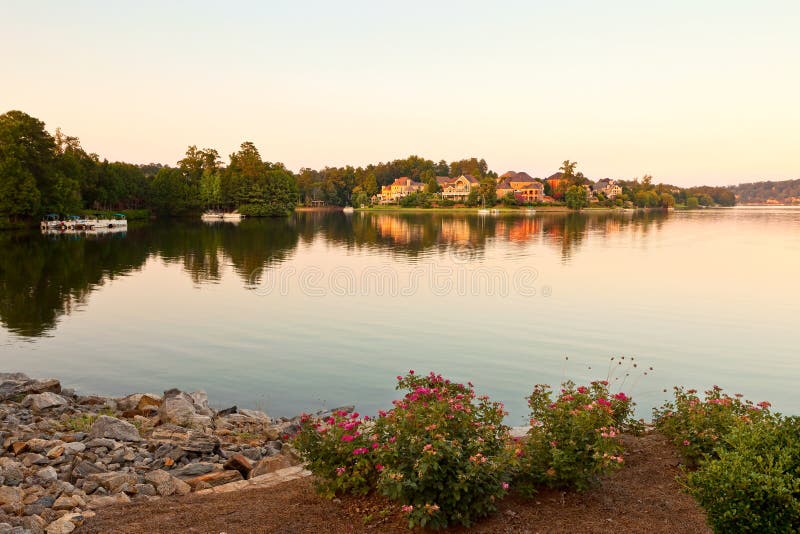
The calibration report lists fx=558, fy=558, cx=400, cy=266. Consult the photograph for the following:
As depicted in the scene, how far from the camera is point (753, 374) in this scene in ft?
57.3

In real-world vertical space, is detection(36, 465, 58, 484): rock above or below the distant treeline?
below

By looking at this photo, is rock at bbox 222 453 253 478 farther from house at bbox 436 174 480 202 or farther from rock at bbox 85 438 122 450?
house at bbox 436 174 480 202

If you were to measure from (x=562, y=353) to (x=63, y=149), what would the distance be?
350 ft

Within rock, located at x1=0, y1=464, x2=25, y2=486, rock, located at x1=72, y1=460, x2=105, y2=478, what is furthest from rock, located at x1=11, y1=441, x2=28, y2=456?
rock, located at x1=72, y1=460, x2=105, y2=478

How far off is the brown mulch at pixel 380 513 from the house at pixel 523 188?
172924 mm

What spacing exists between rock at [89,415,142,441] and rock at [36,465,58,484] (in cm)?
168

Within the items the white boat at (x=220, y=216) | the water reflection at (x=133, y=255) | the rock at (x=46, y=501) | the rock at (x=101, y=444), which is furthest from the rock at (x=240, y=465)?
the white boat at (x=220, y=216)

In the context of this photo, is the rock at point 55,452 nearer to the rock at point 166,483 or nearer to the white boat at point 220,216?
the rock at point 166,483

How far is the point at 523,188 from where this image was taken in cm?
18838

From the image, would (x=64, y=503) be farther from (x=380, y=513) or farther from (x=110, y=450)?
(x=380, y=513)

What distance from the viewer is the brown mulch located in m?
6.68

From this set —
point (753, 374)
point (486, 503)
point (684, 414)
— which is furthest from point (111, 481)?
point (753, 374)

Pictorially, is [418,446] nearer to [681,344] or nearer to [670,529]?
[670,529]

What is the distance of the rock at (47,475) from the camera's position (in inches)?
348
